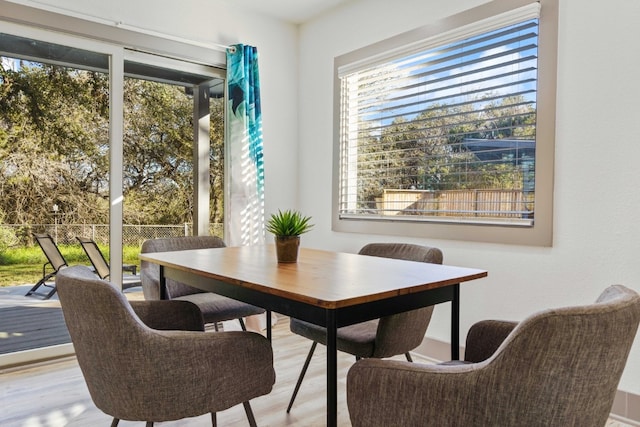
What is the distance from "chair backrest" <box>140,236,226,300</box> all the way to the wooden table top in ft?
1.20

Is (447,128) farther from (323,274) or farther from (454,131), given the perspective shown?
(323,274)

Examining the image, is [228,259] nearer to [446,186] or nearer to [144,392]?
[144,392]

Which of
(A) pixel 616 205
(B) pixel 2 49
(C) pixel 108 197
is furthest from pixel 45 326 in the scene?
(A) pixel 616 205

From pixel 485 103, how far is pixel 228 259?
1.83 meters

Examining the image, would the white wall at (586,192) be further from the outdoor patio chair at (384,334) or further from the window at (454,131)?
the outdoor patio chair at (384,334)

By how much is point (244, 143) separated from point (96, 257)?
4.58 feet

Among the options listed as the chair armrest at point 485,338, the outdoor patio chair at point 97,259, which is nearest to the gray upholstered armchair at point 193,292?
the outdoor patio chair at point 97,259

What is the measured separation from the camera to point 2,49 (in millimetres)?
2729

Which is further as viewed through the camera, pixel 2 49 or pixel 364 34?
pixel 364 34

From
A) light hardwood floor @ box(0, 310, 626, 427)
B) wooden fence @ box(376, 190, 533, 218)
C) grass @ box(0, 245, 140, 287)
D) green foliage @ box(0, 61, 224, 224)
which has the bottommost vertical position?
light hardwood floor @ box(0, 310, 626, 427)

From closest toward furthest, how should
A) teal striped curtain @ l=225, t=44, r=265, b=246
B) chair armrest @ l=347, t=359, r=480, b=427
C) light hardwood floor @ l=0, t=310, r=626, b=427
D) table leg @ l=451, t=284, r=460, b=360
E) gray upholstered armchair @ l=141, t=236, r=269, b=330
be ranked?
1. chair armrest @ l=347, t=359, r=480, b=427
2. table leg @ l=451, t=284, r=460, b=360
3. light hardwood floor @ l=0, t=310, r=626, b=427
4. gray upholstered armchair @ l=141, t=236, r=269, b=330
5. teal striped curtain @ l=225, t=44, r=265, b=246

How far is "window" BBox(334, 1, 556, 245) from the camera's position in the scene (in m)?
2.47

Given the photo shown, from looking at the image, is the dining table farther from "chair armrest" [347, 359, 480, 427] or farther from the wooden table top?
"chair armrest" [347, 359, 480, 427]

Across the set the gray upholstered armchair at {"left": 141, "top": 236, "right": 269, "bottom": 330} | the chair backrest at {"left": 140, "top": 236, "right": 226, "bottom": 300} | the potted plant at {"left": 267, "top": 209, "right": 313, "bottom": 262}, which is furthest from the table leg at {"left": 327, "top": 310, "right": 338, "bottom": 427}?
the chair backrest at {"left": 140, "top": 236, "right": 226, "bottom": 300}
